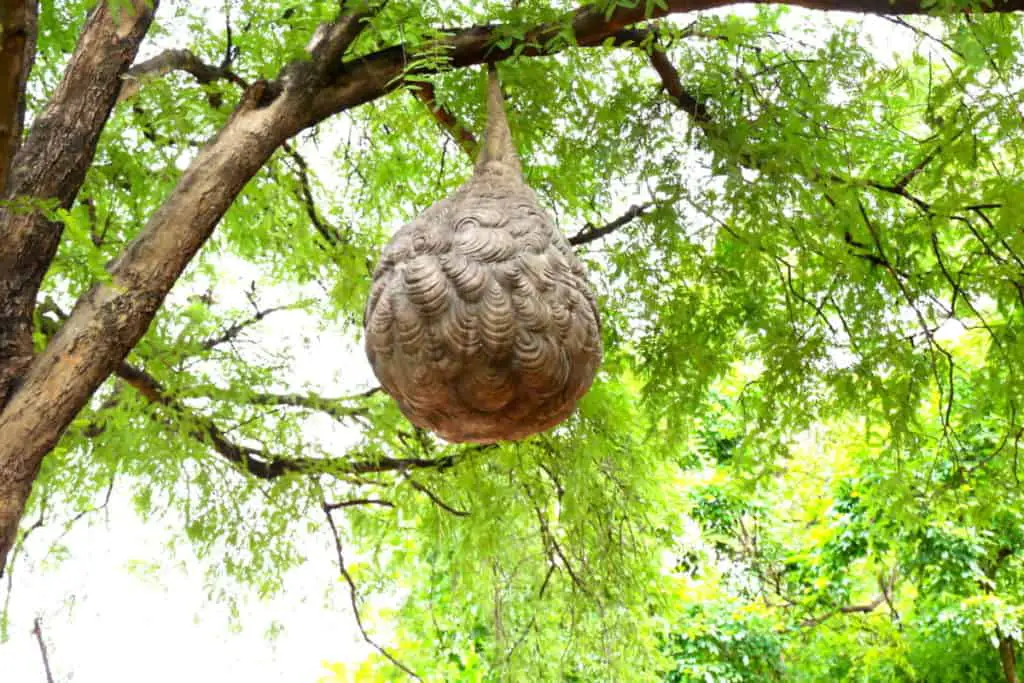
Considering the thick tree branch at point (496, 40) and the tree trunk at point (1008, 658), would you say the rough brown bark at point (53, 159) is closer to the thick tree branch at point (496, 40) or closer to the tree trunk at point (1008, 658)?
the thick tree branch at point (496, 40)

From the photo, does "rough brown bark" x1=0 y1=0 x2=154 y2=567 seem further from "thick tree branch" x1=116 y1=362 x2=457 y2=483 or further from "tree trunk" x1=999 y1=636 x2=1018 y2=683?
"tree trunk" x1=999 y1=636 x2=1018 y2=683

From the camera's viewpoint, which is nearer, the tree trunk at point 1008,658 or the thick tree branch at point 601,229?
the thick tree branch at point 601,229

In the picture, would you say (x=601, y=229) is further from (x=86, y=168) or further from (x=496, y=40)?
(x=86, y=168)

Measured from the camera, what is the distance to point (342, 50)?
2195mm

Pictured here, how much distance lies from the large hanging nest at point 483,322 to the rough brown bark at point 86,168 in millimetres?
468

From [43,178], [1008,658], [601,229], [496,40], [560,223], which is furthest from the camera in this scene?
[1008,658]

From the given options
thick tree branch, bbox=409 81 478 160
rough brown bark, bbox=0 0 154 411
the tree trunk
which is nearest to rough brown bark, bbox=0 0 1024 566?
rough brown bark, bbox=0 0 154 411

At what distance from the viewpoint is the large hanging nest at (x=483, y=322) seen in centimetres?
149

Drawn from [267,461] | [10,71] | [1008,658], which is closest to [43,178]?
[10,71]

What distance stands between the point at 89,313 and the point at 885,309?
7.02ft

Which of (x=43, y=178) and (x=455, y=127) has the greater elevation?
(x=455, y=127)

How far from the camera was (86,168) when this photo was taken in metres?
2.06

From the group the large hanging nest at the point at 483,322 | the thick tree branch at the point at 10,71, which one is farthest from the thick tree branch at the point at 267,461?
the thick tree branch at the point at 10,71

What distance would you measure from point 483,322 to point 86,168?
3.30 ft
